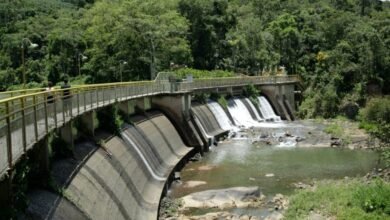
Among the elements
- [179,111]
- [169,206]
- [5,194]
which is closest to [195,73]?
[179,111]

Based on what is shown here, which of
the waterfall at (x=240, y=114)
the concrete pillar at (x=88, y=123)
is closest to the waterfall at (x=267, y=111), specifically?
the waterfall at (x=240, y=114)

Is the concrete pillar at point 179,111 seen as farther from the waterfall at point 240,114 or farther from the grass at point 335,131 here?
the grass at point 335,131

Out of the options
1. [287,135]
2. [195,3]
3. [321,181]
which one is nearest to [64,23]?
[195,3]

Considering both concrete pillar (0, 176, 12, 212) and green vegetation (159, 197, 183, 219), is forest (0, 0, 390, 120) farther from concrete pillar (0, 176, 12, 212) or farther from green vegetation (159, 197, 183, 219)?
concrete pillar (0, 176, 12, 212)

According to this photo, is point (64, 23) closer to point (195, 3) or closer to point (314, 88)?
point (195, 3)

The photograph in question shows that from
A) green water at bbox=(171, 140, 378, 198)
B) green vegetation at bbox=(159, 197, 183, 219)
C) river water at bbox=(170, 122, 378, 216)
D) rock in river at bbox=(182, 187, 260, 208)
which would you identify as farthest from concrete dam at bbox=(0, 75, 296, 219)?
rock in river at bbox=(182, 187, 260, 208)

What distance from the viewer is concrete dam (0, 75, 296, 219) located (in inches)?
570

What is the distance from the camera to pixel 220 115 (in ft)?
165

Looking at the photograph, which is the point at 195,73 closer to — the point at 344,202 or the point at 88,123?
the point at 88,123

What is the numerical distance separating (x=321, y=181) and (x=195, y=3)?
51829 mm

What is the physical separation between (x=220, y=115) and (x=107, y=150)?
2769 centimetres

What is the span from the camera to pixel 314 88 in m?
70.5

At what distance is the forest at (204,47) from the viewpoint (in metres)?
60.2

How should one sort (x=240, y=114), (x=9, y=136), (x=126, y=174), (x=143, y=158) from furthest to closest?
(x=240, y=114)
(x=143, y=158)
(x=126, y=174)
(x=9, y=136)
